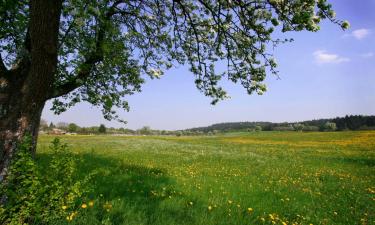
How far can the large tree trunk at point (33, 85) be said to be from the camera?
17.4 feet

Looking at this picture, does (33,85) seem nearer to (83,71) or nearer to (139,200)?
(139,200)

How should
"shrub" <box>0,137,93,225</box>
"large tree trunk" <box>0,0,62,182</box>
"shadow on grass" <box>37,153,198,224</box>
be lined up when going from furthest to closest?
"shadow on grass" <box>37,153,198,224</box> → "large tree trunk" <box>0,0,62,182</box> → "shrub" <box>0,137,93,225</box>

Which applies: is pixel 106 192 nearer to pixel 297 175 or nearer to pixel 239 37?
pixel 239 37

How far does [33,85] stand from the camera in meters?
5.66

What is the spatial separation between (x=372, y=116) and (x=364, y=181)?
351ft

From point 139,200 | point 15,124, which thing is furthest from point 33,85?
point 139,200

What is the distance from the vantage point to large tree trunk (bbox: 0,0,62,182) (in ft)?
17.4

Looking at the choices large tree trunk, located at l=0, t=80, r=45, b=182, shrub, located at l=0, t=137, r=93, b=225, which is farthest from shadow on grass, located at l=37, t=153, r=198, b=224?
large tree trunk, located at l=0, t=80, r=45, b=182

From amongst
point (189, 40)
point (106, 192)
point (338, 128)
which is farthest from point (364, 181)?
point (338, 128)

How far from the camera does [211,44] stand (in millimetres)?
11367

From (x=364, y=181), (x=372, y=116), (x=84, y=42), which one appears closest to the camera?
(x=84, y=42)

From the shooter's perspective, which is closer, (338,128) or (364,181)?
(364,181)

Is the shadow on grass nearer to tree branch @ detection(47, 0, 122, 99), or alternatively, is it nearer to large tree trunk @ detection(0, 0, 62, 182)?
large tree trunk @ detection(0, 0, 62, 182)

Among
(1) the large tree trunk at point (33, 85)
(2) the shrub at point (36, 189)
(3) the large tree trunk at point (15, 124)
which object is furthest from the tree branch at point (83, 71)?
(2) the shrub at point (36, 189)
